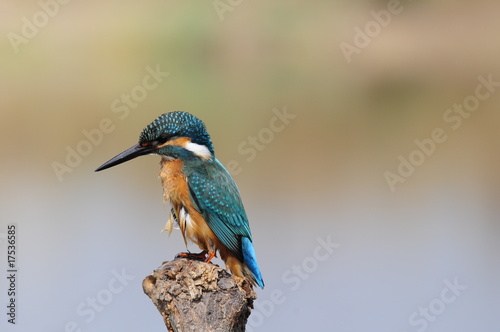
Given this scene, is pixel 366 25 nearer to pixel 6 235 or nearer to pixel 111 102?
pixel 111 102

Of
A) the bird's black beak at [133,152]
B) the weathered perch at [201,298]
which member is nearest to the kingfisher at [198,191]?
the bird's black beak at [133,152]

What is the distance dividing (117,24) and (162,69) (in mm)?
901

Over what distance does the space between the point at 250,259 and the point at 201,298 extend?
575 millimetres

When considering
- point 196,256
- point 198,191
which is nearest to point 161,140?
point 198,191

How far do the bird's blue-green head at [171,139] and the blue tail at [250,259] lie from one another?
15.4 inches

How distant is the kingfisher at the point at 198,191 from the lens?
9.93ft

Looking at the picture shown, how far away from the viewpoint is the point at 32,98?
8.17 m

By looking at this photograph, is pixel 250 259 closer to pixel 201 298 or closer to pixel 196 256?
pixel 196 256

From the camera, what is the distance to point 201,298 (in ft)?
8.08

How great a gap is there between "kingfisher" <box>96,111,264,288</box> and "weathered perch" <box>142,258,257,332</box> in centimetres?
46

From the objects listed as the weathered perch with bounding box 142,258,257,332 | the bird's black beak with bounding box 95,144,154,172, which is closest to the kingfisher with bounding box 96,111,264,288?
the bird's black beak with bounding box 95,144,154,172

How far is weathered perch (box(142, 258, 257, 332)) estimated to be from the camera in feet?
7.98

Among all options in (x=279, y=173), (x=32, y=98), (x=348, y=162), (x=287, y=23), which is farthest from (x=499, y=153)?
(x=32, y=98)

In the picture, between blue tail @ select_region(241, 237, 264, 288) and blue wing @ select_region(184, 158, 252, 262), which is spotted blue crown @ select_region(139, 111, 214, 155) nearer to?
blue wing @ select_region(184, 158, 252, 262)
